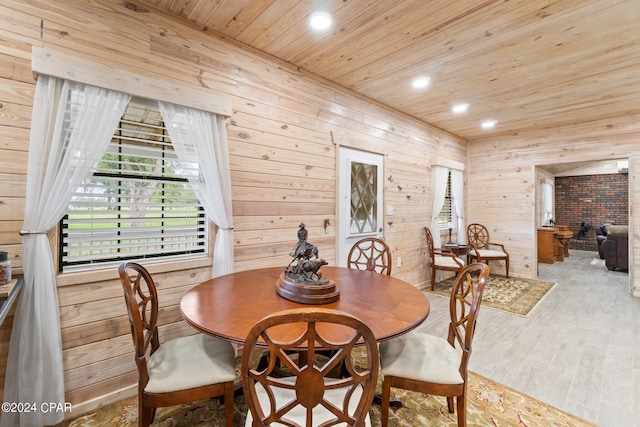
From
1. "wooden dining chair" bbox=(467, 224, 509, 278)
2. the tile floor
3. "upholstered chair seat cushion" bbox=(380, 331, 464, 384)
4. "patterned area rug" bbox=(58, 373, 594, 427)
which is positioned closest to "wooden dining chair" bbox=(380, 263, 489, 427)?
"upholstered chair seat cushion" bbox=(380, 331, 464, 384)

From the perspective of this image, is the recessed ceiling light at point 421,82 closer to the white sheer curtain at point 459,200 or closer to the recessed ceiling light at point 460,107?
the recessed ceiling light at point 460,107

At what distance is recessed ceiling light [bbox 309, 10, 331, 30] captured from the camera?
209 cm

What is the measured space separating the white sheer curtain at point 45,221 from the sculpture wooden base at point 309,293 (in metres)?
1.36

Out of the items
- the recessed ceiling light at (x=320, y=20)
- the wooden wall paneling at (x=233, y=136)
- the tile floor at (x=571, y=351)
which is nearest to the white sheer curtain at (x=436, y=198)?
the wooden wall paneling at (x=233, y=136)

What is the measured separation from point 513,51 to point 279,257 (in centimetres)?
284

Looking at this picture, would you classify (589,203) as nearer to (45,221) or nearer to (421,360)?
(421,360)

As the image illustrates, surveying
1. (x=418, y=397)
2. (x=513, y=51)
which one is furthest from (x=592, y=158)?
(x=418, y=397)

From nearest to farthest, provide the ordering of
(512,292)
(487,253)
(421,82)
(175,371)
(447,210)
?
(175,371) < (421,82) < (512,292) < (487,253) < (447,210)

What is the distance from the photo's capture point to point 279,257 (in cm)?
279

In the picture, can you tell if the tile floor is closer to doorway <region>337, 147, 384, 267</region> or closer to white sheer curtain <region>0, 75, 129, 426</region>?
doorway <region>337, 147, 384, 267</region>

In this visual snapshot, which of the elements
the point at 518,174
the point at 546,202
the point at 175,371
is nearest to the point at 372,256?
the point at 175,371

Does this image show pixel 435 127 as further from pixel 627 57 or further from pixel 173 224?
pixel 173 224

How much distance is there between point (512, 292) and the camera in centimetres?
431

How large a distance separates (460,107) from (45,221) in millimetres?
4453
